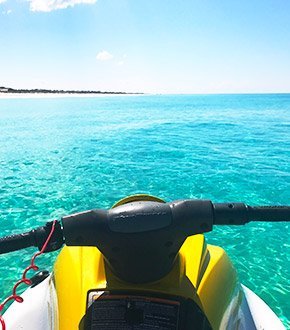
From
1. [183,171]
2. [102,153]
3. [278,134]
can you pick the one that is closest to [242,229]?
[183,171]

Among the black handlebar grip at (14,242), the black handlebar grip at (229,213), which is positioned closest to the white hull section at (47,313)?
the black handlebar grip at (14,242)

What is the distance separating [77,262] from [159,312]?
54 cm

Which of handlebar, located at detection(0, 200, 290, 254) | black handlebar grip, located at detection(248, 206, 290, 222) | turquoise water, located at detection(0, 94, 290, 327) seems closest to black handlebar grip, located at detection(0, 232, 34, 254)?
handlebar, located at detection(0, 200, 290, 254)

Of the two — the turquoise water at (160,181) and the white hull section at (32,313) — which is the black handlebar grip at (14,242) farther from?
the turquoise water at (160,181)

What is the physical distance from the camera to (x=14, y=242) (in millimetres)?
1530

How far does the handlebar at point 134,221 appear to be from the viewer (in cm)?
136

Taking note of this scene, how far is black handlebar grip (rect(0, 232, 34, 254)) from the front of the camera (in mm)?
1522

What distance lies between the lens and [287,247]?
5.91 m

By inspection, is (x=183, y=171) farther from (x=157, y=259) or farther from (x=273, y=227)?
(x=157, y=259)

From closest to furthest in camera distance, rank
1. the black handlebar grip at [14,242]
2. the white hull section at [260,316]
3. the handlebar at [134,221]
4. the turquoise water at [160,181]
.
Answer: the handlebar at [134,221]
the black handlebar grip at [14,242]
the white hull section at [260,316]
the turquoise water at [160,181]

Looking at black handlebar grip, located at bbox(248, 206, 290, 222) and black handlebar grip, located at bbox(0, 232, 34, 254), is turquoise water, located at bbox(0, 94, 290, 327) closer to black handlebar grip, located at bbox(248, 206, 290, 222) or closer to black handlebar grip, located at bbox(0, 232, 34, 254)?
black handlebar grip, located at bbox(248, 206, 290, 222)

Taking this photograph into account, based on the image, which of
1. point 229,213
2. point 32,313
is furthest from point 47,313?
point 229,213

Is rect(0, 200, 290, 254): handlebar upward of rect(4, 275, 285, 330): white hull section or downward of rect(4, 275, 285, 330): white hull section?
upward

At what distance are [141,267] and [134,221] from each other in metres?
0.25
